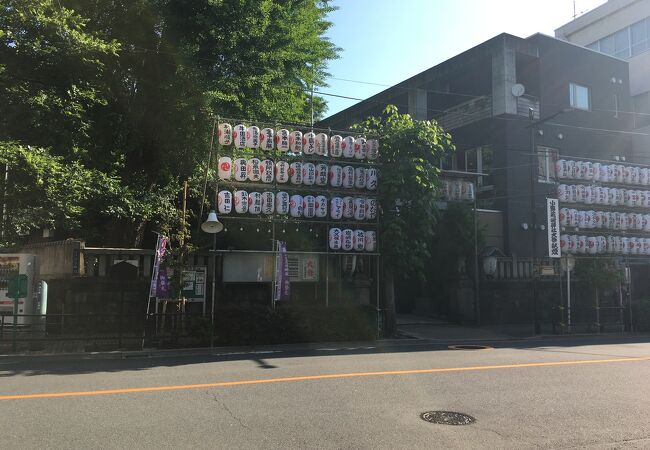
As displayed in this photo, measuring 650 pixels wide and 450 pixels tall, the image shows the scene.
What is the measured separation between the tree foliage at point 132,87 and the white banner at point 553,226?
10762 mm

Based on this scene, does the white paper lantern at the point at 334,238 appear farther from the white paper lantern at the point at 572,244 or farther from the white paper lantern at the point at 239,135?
the white paper lantern at the point at 572,244

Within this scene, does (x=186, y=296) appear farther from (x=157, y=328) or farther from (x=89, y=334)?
(x=89, y=334)

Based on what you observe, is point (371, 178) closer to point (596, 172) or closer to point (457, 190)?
point (457, 190)

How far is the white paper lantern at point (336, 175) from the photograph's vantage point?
16719 mm

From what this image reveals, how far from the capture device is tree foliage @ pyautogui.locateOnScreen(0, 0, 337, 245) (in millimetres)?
15305

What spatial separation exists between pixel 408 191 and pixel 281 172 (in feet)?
14.0

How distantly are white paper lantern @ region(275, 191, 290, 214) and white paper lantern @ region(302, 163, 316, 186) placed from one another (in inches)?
34.6

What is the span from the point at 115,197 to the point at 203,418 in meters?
12.2

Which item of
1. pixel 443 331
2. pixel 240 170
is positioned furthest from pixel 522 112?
pixel 240 170

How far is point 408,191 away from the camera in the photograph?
17047 mm

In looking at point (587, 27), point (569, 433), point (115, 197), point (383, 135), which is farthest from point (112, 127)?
point (587, 27)

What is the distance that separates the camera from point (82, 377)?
360 inches

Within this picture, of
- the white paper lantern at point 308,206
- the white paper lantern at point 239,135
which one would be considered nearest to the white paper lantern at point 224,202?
the white paper lantern at point 239,135

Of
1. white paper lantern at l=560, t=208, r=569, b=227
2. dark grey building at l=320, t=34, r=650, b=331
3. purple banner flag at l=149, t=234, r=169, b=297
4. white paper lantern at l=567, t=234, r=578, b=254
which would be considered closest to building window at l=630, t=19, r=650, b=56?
Result: dark grey building at l=320, t=34, r=650, b=331
